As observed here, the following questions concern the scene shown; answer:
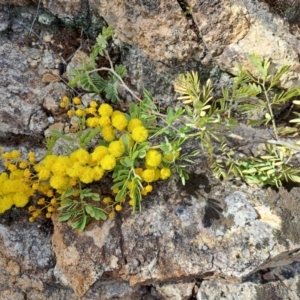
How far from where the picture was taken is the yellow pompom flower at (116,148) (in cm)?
228

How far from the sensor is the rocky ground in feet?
7.79

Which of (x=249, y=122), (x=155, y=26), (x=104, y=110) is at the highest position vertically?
(x=155, y=26)

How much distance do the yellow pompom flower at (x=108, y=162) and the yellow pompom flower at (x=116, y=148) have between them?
3 centimetres

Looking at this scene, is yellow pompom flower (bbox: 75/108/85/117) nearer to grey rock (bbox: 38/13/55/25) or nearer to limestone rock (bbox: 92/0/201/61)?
limestone rock (bbox: 92/0/201/61)

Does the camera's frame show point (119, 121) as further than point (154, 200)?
No

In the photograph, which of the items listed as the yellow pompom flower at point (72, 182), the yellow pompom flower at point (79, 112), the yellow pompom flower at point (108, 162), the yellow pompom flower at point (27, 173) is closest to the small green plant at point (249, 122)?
the yellow pompom flower at point (108, 162)

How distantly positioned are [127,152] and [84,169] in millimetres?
240

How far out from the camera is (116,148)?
2.27 meters

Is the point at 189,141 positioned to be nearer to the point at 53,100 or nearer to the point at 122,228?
the point at 122,228

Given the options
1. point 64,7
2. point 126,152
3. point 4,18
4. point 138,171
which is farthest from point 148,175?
point 4,18

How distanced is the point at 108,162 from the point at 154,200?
386mm

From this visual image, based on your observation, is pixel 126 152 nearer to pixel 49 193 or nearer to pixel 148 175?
pixel 148 175

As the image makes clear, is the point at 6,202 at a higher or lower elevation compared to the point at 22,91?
lower

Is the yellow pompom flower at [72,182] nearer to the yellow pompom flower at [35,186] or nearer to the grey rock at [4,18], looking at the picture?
the yellow pompom flower at [35,186]
